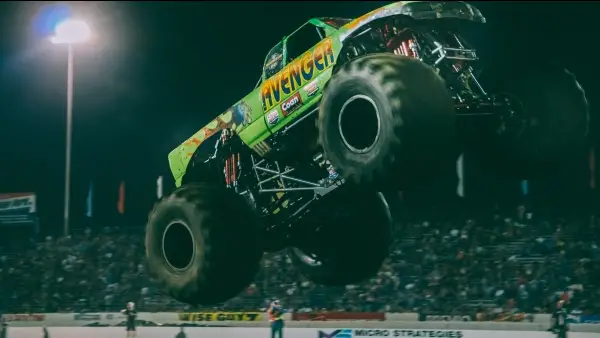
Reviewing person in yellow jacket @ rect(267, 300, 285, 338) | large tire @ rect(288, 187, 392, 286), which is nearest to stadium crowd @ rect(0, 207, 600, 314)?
person in yellow jacket @ rect(267, 300, 285, 338)

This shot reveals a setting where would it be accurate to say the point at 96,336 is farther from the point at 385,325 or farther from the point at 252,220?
the point at 252,220

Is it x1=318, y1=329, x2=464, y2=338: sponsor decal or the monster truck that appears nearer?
the monster truck

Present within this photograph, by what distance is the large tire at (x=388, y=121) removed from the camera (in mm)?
5258

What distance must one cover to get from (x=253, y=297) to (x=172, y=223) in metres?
10.0

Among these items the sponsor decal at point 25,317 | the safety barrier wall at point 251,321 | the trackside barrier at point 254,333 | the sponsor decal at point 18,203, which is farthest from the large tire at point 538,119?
the sponsor decal at point 25,317

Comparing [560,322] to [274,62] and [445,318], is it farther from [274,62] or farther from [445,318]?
[274,62]

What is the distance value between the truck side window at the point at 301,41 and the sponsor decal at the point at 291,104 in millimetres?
613

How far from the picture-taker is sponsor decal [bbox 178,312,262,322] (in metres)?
16.7

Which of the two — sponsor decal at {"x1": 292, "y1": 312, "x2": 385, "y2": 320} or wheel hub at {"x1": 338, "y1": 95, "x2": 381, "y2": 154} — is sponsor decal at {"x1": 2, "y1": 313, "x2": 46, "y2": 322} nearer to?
sponsor decal at {"x1": 292, "y1": 312, "x2": 385, "y2": 320}

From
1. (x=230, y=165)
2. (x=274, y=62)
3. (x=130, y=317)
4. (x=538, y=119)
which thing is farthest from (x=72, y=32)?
(x=538, y=119)

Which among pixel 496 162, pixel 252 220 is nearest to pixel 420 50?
pixel 496 162

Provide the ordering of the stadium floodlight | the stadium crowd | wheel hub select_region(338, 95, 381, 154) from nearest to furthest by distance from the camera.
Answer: wheel hub select_region(338, 95, 381, 154), the stadium floodlight, the stadium crowd

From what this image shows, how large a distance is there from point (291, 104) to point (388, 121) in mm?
1695

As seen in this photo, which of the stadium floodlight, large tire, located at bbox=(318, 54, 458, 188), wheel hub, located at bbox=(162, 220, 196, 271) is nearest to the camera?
large tire, located at bbox=(318, 54, 458, 188)
